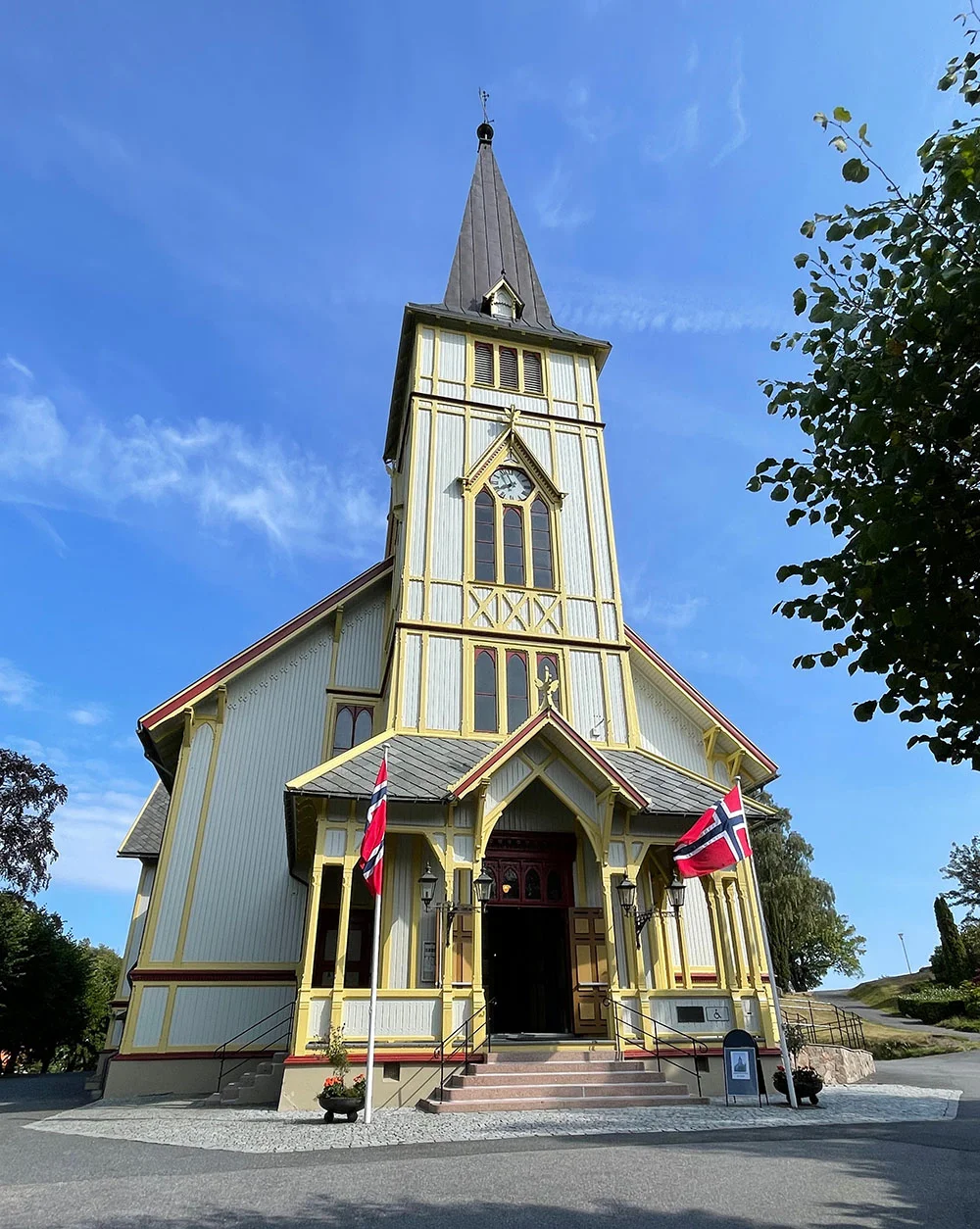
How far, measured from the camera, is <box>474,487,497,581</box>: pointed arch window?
69.2ft

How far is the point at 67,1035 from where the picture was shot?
125 feet

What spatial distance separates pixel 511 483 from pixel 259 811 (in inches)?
430

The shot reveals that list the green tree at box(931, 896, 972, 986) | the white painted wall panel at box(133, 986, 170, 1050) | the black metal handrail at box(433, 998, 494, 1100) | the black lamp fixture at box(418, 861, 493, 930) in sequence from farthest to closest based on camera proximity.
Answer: the green tree at box(931, 896, 972, 986) → the white painted wall panel at box(133, 986, 170, 1050) → the black lamp fixture at box(418, 861, 493, 930) → the black metal handrail at box(433, 998, 494, 1100)

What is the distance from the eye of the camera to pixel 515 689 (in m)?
19.5

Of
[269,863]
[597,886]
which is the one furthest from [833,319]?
[269,863]

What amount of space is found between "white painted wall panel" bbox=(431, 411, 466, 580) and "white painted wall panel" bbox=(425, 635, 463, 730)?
1.98 meters

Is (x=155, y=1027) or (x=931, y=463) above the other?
(x=931, y=463)

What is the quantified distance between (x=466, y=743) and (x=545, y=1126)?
344 inches

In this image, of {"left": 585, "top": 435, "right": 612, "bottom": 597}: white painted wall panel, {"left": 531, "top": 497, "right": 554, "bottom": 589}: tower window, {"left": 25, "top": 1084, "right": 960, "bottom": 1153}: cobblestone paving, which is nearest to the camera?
{"left": 25, "top": 1084, "right": 960, "bottom": 1153}: cobblestone paving

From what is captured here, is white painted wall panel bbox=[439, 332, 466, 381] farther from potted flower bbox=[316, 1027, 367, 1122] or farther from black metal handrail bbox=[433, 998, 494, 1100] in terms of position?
potted flower bbox=[316, 1027, 367, 1122]

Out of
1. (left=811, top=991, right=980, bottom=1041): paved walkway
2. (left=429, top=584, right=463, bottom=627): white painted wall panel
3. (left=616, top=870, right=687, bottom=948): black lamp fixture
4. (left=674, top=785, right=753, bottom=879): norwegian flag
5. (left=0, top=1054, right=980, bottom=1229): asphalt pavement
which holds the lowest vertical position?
(left=0, top=1054, right=980, bottom=1229): asphalt pavement

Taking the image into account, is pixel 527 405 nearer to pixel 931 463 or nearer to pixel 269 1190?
pixel 931 463

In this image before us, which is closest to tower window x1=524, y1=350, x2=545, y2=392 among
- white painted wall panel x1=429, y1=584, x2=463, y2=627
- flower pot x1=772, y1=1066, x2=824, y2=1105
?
white painted wall panel x1=429, y1=584, x2=463, y2=627

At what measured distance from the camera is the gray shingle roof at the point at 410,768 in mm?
14867
